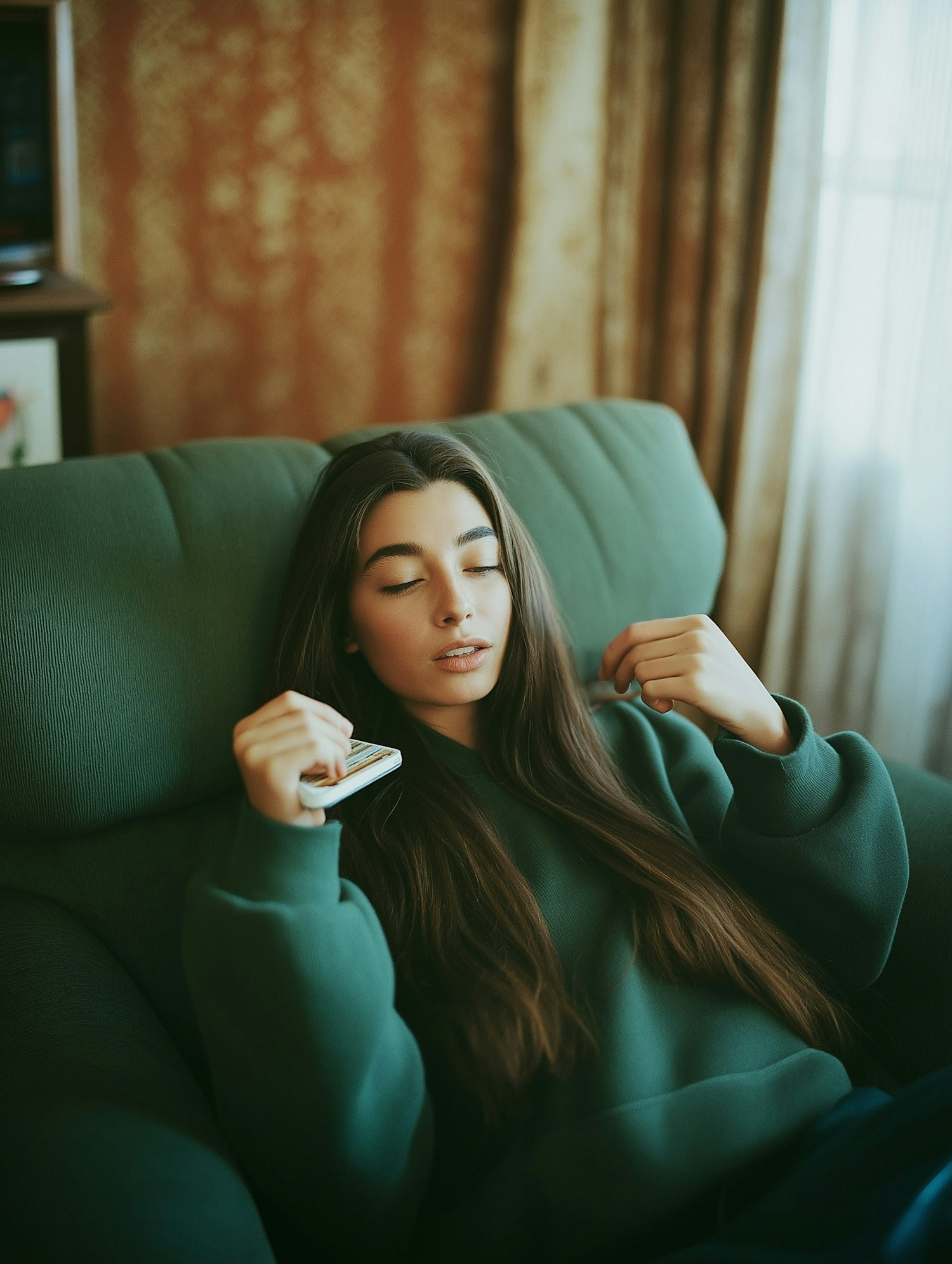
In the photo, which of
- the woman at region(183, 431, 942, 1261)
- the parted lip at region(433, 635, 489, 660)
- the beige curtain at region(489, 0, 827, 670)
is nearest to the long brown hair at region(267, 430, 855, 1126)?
the woman at region(183, 431, 942, 1261)

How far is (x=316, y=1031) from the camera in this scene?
2.79ft

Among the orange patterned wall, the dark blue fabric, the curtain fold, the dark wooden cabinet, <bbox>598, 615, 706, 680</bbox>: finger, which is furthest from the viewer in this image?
the curtain fold

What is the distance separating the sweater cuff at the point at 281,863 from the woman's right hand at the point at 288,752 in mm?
19

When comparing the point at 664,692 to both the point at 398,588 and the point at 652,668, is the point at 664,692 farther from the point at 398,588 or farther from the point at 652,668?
the point at 398,588

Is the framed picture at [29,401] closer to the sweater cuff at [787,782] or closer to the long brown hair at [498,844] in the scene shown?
the long brown hair at [498,844]

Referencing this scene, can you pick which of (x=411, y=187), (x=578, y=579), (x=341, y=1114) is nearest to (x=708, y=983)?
(x=341, y=1114)

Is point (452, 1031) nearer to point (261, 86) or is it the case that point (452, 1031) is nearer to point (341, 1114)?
point (341, 1114)

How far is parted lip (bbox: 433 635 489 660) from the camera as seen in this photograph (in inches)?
45.1

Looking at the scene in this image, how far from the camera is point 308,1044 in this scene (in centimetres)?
85

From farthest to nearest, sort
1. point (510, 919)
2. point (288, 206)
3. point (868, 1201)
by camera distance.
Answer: point (288, 206) < point (510, 919) < point (868, 1201)

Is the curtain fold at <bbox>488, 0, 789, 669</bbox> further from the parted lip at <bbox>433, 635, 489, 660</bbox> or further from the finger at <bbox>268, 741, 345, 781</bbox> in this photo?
the finger at <bbox>268, 741, 345, 781</bbox>

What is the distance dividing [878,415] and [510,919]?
133 centimetres

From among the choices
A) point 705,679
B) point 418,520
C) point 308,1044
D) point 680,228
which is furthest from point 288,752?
point 680,228

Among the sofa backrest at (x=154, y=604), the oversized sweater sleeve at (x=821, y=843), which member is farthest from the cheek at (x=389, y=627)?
the oversized sweater sleeve at (x=821, y=843)
